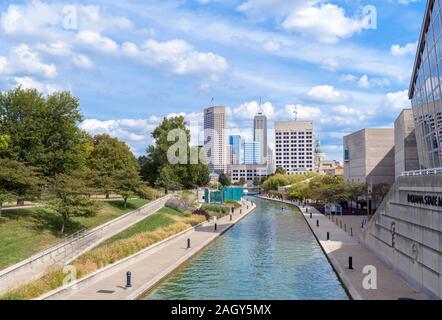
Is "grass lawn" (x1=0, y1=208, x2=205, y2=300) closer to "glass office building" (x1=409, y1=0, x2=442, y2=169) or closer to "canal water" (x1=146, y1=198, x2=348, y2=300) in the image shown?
"canal water" (x1=146, y1=198, x2=348, y2=300)

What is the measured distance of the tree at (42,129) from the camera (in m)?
42.3

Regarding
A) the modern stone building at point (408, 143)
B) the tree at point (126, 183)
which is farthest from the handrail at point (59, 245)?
the modern stone building at point (408, 143)

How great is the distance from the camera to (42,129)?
143ft

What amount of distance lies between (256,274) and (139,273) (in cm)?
710

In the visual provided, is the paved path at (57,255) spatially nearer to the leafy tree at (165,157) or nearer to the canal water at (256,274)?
the canal water at (256,274)

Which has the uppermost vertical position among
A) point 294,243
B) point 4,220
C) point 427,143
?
point 427,143

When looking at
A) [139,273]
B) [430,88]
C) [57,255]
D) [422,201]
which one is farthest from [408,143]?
[57,255]

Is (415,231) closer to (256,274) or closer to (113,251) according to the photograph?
(256,274)

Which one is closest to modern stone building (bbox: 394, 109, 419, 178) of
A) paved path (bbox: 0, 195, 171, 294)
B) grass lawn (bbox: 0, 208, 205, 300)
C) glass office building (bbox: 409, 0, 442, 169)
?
Result: glass office building (bbox: 409, 0, 442, 169)

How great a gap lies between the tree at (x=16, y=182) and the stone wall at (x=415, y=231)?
2611 cm
